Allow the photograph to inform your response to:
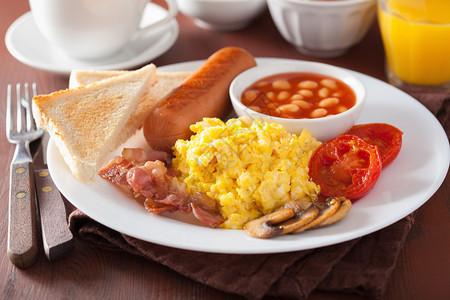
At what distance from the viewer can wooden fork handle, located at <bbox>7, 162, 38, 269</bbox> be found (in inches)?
82.0

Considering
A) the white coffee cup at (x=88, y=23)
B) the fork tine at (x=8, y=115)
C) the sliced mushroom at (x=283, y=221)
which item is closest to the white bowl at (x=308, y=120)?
the sliced mushroom at (x=283, y=221)

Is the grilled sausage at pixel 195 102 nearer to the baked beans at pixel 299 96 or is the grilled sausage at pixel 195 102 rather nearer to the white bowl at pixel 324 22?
the baked beans at pixel 299 96

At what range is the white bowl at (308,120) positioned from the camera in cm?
257

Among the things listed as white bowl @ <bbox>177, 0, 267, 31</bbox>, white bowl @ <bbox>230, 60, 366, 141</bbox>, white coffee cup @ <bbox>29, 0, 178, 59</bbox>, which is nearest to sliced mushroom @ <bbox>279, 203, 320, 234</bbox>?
white bowl @ <bbox>230, 60, 366, 141</bbox>

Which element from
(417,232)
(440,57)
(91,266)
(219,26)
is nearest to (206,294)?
(91,266)

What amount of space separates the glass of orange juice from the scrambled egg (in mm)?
1352

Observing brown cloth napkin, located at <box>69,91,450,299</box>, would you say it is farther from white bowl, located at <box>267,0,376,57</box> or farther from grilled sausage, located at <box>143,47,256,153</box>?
white bowl, located at <box>267,0,376,57</box>

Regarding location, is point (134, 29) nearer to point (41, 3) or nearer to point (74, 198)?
point (41, 3)

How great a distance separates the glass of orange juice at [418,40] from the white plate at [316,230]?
58cm

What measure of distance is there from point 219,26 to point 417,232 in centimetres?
255

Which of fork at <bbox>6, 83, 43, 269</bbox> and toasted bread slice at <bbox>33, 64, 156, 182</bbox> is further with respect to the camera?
toasted bread slice at <bbox>33, 64, 156, 182</bbox>

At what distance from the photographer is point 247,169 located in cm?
222

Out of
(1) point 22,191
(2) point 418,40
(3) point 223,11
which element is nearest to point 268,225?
(1) point 22,191

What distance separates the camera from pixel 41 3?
11.4ft
